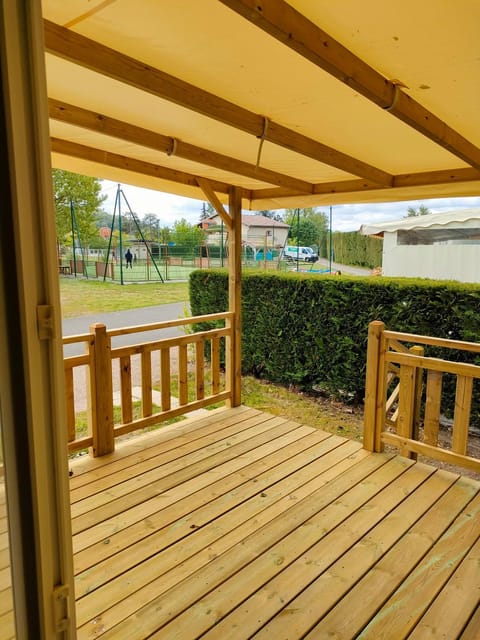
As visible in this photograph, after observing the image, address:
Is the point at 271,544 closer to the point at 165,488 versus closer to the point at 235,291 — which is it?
the point at 165,488

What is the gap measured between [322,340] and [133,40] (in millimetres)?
3950

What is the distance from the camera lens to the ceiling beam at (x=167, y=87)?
1559 mm

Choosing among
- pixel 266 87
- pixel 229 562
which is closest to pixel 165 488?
pixel 229 562

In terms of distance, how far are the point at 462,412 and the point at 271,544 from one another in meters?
1.56

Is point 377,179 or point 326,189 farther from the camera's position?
point 326,189

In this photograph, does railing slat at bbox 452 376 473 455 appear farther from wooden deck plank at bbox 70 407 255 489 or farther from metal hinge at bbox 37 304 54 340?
metal hinge at bbox 37 304 54 340

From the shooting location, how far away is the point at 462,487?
2.80 metres

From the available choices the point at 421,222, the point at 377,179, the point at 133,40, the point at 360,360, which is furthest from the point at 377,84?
the point at 421,222

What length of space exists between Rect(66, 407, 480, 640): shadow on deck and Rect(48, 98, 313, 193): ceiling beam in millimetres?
2152

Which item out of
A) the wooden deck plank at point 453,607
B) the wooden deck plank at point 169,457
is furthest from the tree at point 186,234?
the wooden deck plank at point 453,607

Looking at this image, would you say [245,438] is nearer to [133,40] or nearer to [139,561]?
[139,561]

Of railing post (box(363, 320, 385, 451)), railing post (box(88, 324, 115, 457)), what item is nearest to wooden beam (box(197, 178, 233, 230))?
railing post (box(88, 324, 115, 457))

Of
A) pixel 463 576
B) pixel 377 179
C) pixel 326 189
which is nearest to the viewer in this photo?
pixel 463 576

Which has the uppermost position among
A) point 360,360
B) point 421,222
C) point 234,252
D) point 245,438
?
point 421,222
